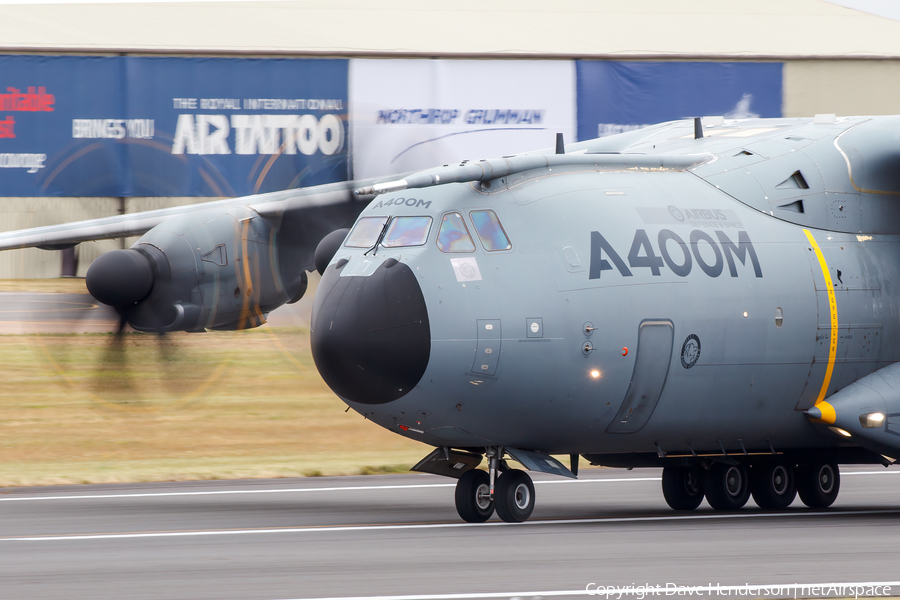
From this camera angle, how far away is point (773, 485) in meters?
17.7

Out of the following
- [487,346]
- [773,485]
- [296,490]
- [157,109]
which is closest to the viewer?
[487,346]

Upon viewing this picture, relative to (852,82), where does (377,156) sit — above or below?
below

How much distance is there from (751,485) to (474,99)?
13.1 metres

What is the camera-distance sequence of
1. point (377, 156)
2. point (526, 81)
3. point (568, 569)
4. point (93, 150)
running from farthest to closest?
point (526, 81) < point (93, 150) < point (377, 156) < point (568, 569)

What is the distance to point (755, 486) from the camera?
17.7 meters

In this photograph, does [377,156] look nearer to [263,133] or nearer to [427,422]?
[427,422]

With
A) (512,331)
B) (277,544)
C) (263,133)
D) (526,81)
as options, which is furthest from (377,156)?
(526,81)

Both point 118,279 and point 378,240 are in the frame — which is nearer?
point 378,240

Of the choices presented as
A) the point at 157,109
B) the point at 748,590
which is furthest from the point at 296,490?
the point at 748,590

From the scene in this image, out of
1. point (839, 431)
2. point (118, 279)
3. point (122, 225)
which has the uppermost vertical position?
point (122, 225)

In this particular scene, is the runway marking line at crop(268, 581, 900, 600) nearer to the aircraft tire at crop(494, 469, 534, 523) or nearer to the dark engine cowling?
the aircraft tire at crop(494, 469, 534, 523)

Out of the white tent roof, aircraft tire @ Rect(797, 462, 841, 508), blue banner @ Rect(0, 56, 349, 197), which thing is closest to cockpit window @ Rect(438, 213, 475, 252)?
aircraft tire @ Rect(797, 462, 841, 508)

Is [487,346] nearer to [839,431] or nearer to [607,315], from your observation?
[607,315]

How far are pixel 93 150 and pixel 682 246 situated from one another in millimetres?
8788
